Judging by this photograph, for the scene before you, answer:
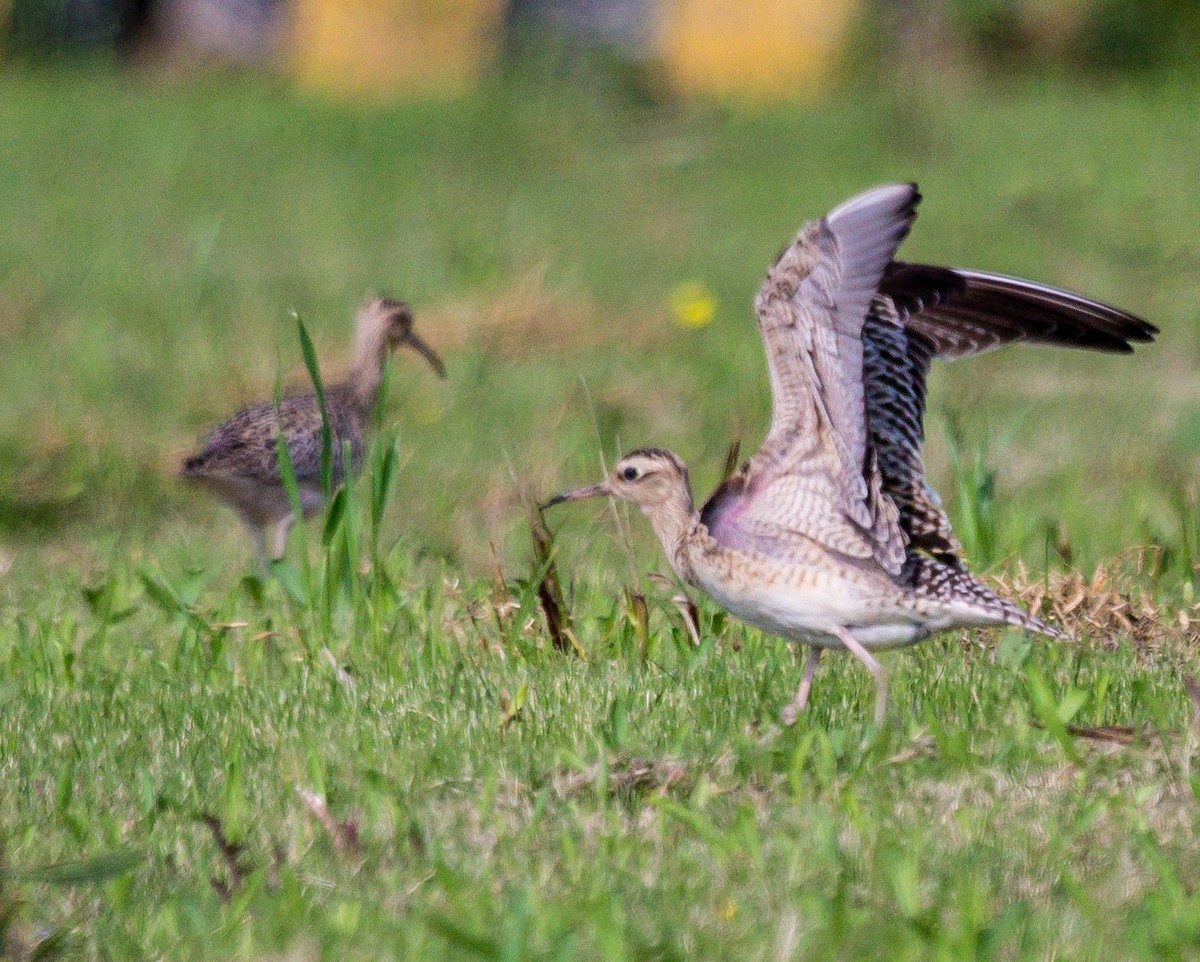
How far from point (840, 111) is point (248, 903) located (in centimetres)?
1390

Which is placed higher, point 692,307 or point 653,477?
point 653,477

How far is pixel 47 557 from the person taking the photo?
7.41 m

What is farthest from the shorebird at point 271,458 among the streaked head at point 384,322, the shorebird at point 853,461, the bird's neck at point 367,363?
the shorebird at point 853,461

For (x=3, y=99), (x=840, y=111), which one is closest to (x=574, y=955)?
(x=840, y=111)

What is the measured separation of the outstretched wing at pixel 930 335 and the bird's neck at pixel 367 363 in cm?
320

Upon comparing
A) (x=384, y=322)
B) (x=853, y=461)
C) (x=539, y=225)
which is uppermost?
(x=853, y=461)

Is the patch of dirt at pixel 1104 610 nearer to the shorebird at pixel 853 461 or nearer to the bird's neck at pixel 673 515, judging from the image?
the shorebird at pixel 853 461

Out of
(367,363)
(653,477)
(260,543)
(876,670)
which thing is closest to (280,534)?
(260,543)

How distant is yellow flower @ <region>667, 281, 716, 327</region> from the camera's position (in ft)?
31.6

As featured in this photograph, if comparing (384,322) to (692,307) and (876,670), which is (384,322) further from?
(876,670)

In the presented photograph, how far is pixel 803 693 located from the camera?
4863 mm

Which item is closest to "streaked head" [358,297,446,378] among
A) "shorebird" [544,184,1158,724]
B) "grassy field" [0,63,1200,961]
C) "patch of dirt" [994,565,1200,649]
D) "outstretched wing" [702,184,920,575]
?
"grassy field" [0,63,1200,961]

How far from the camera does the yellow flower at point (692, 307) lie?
9.63 metres

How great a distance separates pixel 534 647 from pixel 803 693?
97cm
